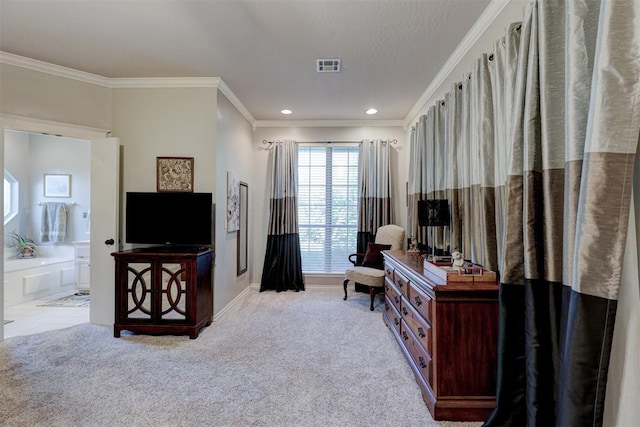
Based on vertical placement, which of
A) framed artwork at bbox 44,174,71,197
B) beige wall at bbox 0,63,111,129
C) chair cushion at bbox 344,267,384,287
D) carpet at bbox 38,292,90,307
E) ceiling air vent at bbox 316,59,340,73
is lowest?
carpet at bbox 38,292,90,307

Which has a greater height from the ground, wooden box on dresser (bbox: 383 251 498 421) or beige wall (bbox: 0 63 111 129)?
beige wall (bbox: 0 63 111 129)

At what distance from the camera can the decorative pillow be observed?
432 cm

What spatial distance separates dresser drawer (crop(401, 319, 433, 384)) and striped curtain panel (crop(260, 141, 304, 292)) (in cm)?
255

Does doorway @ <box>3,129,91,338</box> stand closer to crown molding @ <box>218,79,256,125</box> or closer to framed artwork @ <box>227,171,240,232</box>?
framed artwork @ <box>227,171,240,232</box>

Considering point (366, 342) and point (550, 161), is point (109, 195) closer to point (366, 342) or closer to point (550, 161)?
point (366, 342)

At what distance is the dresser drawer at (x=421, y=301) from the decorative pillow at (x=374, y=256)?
1.92m

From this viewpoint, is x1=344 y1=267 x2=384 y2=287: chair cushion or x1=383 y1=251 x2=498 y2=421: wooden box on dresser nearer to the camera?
x1=383 y1=251 x2=498 y2=421: wooden box on dresser

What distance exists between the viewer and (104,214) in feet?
10.8

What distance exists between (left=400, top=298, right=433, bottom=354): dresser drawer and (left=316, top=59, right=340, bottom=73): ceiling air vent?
2.42 meters

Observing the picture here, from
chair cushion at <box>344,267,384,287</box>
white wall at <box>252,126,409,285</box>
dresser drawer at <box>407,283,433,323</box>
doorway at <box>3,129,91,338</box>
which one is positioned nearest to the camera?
dresser drawer at <box>407,283,433,323</box>

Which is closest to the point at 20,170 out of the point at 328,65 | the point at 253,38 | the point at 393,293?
the point at 253,38

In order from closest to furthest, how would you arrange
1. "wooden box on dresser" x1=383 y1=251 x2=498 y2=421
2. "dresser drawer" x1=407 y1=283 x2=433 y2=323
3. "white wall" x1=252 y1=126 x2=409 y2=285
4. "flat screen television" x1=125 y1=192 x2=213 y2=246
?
"wooden box on dresser" x1=383 y1=251 x2=498 y2=421 → "dresser drawer" x1=407 y1=283 x2=433 y2=323 → "flat screen television" x1=125 y1=192 x2=213 y2=246 → "white wall" x1=252 y1=126 x2=409 y2=285

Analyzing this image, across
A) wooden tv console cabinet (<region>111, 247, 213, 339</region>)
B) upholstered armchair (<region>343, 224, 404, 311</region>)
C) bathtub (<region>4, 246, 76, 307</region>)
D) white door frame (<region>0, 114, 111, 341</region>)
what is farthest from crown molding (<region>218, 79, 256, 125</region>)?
bathtub (<region>4, 246, 76, 307</region>)

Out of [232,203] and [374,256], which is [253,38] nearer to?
[232,203]
